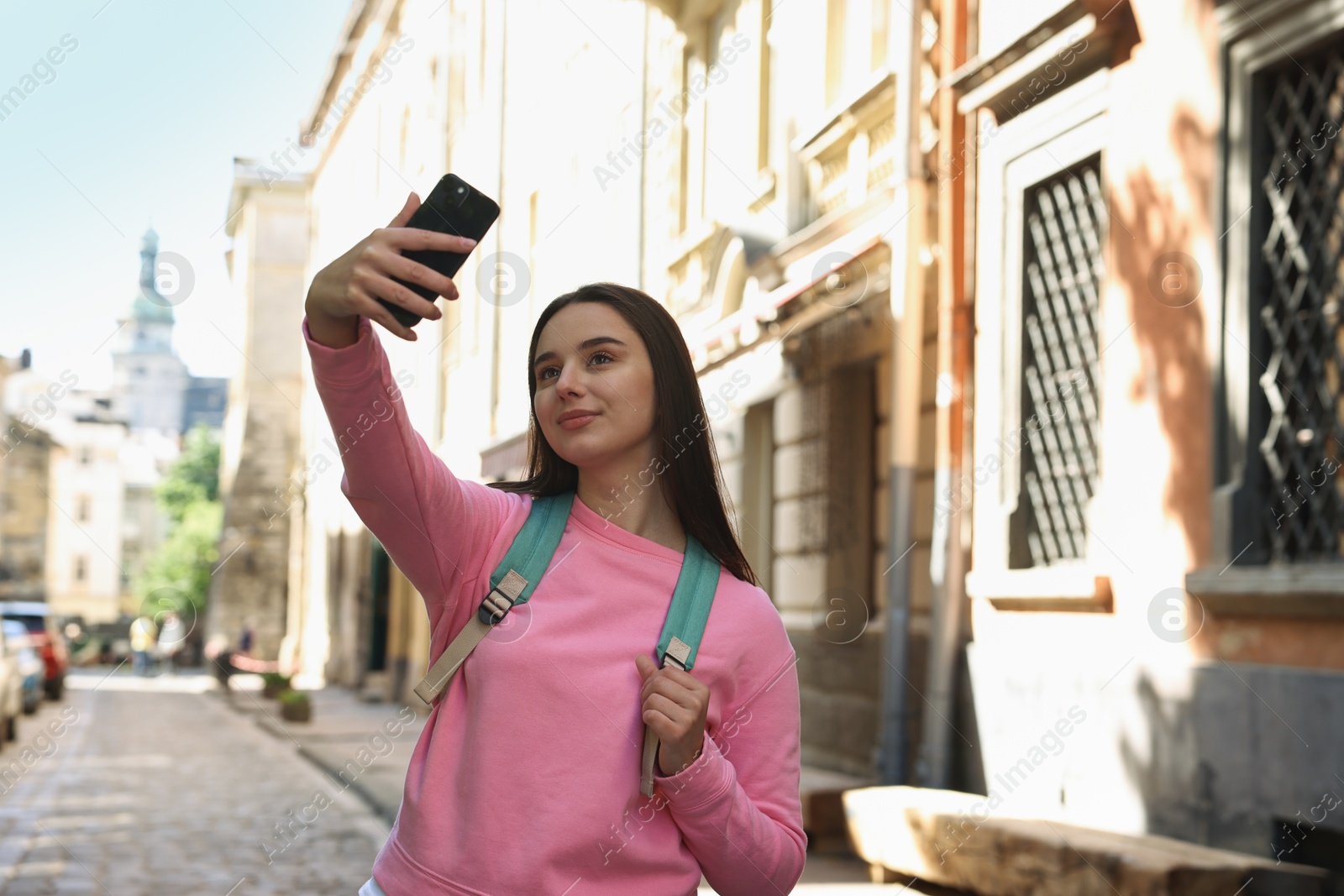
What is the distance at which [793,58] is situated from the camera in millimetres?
12578

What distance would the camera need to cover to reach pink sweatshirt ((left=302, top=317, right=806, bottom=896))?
2.09 m

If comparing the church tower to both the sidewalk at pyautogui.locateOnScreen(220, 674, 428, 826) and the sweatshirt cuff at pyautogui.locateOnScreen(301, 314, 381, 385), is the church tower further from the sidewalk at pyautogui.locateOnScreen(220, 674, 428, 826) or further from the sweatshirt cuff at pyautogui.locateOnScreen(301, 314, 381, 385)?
the sweatshirt cuff at pyautogui.locateOnScreen(301, 314, 381, 385)

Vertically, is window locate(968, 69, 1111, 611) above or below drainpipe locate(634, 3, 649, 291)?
below

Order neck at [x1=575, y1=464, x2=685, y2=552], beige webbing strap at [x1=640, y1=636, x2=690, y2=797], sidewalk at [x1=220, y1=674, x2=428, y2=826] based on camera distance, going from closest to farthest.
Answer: beige webbing strap at [x1=640, y1=636, x2=690, y2=797] → neck at [x1=575, y1=464, x2=685, y2=552] → sidewalk at [x1=220, y1=674, x2=428, y2=826]

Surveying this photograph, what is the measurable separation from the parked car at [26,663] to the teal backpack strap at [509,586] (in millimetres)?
18071

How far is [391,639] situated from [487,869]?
2687cm

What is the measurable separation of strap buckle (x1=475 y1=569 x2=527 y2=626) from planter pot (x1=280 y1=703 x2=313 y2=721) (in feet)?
64.0

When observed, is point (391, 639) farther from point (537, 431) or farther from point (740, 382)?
point (537, 431)

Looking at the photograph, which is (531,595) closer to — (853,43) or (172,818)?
(172,818)

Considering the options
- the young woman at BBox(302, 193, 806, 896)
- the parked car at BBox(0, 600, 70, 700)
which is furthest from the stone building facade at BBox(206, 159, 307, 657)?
the young woman at BBox(302, 193, 806, 896)

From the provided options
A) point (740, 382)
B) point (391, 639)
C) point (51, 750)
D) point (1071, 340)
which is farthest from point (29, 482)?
point (1071, 340)

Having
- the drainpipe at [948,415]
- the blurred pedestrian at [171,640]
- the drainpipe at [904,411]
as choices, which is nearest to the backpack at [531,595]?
the drainpipe at [948,415]

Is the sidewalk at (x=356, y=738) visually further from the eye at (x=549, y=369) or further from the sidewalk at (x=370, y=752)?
the eye at (x=549, y=369)

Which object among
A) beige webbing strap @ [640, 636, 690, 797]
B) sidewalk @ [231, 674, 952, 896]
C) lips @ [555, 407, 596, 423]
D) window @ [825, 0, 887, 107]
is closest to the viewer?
beige webbing strap @ [640, 636, 690, 797]
